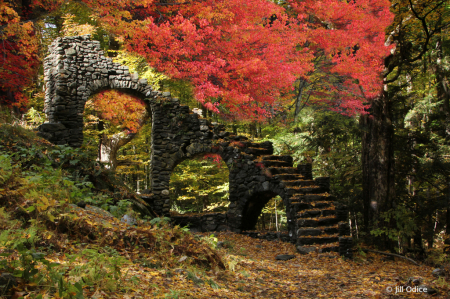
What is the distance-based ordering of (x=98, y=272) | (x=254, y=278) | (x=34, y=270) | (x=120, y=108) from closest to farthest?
(x=34, y=270) < (x=98, y=272) < (x=254, y=278) < (x=120, y=108)

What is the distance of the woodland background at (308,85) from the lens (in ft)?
31.4

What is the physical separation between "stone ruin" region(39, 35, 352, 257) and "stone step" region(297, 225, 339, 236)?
19.8 inches

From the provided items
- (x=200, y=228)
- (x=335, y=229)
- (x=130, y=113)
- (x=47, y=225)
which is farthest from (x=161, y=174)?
(x=47, y=225)

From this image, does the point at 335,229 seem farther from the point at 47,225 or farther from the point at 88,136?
the point at 88,136

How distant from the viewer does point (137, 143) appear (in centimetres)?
1695

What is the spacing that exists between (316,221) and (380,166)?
8.87 feet

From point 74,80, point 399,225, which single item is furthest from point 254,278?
point 74,80

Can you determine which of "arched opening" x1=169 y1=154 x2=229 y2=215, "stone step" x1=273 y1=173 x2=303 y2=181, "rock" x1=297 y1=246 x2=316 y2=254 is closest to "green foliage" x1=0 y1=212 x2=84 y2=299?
"rock" x1=297 y1=246 x2=316 y2=254

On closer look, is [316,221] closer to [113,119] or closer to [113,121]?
[113,121]

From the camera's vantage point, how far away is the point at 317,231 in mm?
8070

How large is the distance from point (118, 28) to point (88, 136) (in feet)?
17.9

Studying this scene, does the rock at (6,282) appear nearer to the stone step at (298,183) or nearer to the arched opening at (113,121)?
the stone step at (298,183)

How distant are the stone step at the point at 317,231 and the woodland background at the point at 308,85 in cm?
129

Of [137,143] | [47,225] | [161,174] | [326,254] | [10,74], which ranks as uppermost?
[10,74]
